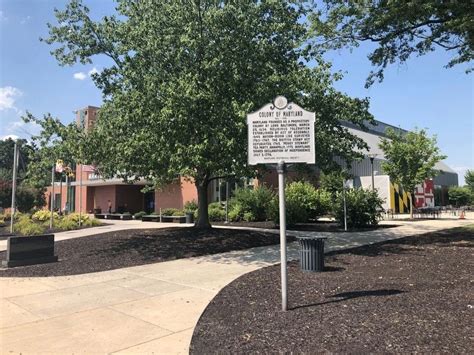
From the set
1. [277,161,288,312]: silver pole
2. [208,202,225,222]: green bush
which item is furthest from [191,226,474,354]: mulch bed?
[208,202,225,222]: green bush

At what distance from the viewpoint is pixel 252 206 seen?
84.6ft

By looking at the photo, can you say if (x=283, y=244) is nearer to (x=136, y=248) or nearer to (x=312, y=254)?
(x=312, y=254)

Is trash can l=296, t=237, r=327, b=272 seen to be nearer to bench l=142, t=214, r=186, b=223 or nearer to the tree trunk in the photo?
the tree trunk

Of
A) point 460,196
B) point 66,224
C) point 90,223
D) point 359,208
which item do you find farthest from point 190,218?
point 460,196

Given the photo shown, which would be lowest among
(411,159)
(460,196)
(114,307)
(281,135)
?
(114,307)

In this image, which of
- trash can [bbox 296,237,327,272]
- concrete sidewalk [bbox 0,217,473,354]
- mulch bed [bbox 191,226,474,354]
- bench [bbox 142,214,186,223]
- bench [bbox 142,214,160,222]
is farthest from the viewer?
bench [bbox 142,214,160,222]

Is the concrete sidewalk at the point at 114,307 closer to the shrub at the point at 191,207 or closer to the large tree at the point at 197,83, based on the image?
the large tree at the point at 197,83

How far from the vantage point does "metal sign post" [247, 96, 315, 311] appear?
682 cm

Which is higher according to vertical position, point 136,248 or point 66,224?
point 66,224

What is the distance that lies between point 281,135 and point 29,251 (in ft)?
26.2

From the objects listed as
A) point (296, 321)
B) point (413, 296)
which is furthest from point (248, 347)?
point (413, 296)

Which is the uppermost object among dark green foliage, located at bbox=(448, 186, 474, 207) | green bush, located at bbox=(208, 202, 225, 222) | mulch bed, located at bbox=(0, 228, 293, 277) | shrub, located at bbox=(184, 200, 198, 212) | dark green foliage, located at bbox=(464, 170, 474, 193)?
dark green foliage, located at bbox=(464, 170, 474, 193)

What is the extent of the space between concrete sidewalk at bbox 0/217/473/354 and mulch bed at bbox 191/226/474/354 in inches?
17.8

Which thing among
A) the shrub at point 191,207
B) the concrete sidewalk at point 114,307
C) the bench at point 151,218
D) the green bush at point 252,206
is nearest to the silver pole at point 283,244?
the concrete sidewalk at point 114,307
